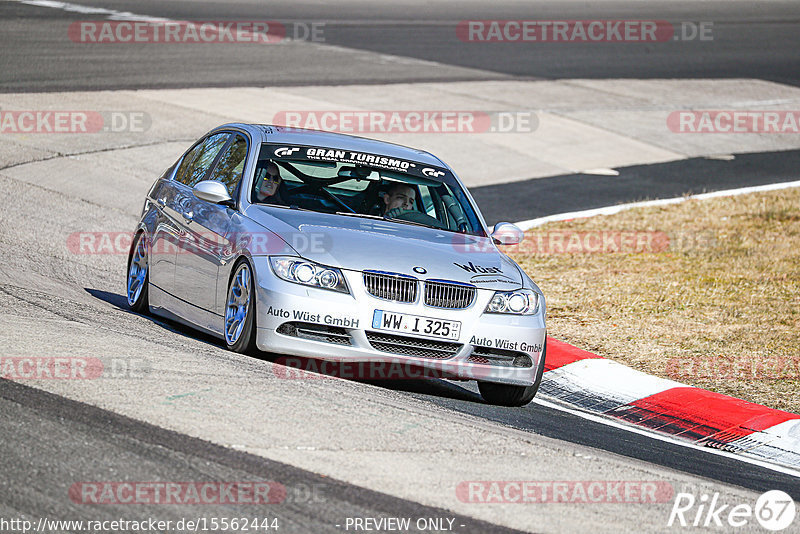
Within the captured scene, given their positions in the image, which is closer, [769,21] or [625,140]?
[625,140]

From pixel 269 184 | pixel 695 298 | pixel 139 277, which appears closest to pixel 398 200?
pixel 269 184

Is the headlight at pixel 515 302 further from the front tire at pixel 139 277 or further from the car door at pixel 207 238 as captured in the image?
the front tire at pixel 139 277

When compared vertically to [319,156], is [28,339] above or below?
below

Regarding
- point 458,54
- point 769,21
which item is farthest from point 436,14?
point 769,21

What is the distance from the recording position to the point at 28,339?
7.05 metres

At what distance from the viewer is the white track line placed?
16266mm

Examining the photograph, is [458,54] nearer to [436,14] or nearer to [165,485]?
[436,14]

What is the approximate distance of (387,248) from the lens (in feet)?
25.6

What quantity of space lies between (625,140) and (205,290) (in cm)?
1563

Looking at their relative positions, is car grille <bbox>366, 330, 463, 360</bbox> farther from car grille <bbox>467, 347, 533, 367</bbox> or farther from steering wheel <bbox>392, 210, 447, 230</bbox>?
steering wheel <bbox>392, 210, 447, 230</bbox>

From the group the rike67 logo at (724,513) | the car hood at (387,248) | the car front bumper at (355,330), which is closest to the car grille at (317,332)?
the car front bumper at (355,330)

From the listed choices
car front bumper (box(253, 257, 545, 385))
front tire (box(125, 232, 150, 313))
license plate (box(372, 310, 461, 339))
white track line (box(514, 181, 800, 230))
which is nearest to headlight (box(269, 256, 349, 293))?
car front bumper (box(253, 257, 545, 385))

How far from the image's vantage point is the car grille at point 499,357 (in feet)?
25.5

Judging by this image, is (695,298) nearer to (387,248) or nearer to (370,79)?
(387,248)
